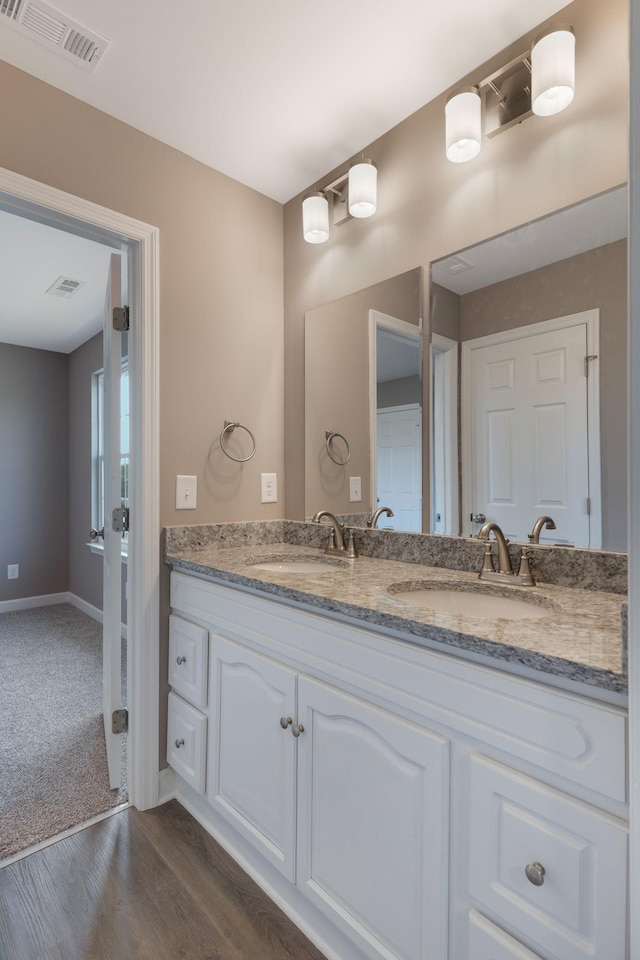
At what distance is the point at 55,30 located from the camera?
4.51ft

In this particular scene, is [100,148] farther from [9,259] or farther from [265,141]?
[9,259]

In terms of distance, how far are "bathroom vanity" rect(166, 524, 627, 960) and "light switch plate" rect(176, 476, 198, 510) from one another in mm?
353

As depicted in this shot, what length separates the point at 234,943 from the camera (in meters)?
1.23

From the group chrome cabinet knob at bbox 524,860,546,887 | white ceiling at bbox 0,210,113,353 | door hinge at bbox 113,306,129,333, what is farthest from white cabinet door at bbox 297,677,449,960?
white ceiling at bbox 0,210,113,353

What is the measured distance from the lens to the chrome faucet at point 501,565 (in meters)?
1.30

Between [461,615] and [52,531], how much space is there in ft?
15.3

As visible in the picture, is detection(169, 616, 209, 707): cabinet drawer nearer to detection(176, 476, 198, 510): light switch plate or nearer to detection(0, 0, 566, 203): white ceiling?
detection(176, 476, 198, 510): light switch plate

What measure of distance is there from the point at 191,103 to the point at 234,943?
8.07 ft

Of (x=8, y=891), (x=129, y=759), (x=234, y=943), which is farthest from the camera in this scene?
(x=129, y=759)

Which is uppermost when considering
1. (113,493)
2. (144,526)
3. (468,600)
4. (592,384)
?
(592,384)

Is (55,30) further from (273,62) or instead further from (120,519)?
(120,519)

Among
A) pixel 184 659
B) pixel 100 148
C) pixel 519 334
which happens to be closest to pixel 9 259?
pixel 100 148

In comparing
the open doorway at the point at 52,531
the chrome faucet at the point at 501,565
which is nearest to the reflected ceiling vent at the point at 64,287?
the open doorway at the point at 52,531

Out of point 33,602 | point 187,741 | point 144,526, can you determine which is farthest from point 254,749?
point 33,602
